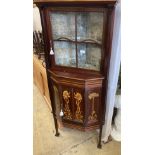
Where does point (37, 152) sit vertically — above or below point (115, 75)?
below

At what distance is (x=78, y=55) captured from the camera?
168 cm

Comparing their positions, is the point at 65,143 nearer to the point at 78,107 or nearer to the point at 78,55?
the point at 78,107

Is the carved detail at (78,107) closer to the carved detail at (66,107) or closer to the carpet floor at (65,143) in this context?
the carved detail at (66,107)

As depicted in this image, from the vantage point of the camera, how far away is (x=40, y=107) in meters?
2.65

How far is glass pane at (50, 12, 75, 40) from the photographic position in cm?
156

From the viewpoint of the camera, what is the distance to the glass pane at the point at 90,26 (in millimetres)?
1481

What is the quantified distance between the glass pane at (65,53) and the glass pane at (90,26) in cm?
14

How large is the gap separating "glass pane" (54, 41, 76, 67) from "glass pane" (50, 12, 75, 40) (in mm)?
75

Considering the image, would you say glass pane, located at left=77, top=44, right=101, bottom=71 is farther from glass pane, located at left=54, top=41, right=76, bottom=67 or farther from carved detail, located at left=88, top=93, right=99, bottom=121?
carved detail, located at left=88, top=93, right=99, bottom=121
